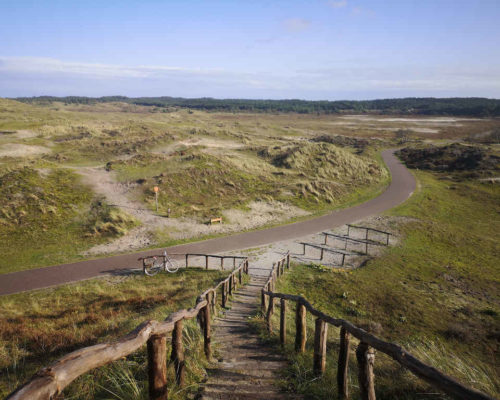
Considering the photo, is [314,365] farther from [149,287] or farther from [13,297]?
[13,297]

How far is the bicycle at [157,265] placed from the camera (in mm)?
17391

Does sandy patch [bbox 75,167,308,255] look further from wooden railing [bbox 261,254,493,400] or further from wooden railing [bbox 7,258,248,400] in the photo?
wooden railing [bbox 7,258,248,400]

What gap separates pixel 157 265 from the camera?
18.3 metres

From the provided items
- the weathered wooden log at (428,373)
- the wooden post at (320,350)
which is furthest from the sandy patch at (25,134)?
the weathered wooden log at (428,373)

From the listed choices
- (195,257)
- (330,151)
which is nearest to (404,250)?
(195,257)

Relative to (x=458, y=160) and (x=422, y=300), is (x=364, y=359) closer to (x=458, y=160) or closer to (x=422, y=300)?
(x=422, y=300)

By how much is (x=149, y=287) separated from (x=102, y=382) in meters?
10.6

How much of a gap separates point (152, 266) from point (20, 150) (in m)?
37.0

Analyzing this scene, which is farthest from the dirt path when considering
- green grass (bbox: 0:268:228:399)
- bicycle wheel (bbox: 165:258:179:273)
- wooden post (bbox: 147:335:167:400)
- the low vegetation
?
the low vegetation

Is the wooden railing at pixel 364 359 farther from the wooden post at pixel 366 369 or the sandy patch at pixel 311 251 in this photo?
the sandy patch at pixel 311 251

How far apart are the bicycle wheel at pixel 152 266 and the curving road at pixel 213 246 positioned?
948 millimetres

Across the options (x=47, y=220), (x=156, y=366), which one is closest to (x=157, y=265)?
(x=47, y=220)

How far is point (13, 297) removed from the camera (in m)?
14.4

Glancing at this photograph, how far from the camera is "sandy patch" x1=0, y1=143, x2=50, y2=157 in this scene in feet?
133
